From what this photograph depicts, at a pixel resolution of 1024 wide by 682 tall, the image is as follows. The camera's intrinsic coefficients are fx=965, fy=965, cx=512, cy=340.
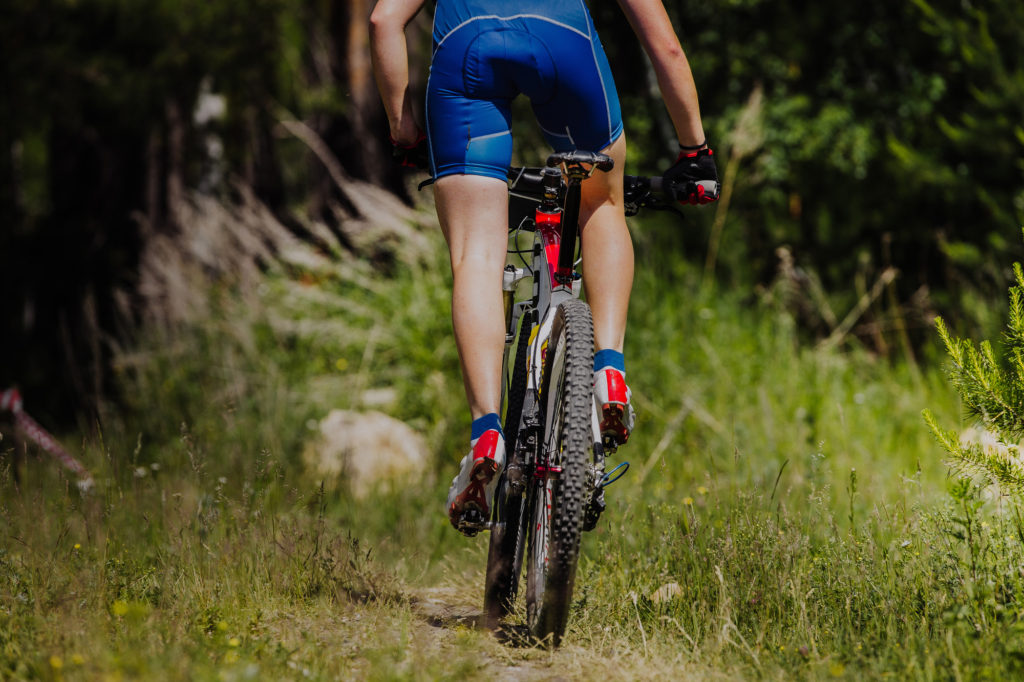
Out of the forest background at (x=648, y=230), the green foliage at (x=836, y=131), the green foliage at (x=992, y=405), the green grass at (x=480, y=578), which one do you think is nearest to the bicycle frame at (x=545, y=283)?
the green grass at (x=480, y=578)

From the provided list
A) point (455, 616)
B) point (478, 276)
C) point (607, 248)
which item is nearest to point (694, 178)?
point (607, 248)

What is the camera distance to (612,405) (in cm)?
267

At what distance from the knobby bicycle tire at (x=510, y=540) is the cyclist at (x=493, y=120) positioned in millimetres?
275

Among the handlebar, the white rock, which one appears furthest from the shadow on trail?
the white rock

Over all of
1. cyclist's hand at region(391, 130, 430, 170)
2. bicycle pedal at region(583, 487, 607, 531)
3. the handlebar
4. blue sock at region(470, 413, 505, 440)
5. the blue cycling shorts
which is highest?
the blue cycling shorts

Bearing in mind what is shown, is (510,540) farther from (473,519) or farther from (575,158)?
(575,158)

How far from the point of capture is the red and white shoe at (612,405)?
8.78 feet

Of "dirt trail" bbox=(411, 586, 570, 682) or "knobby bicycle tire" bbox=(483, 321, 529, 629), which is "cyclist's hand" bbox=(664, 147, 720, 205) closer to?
"knobby bicycle tire" bbox=(483, 321, 529, 629)

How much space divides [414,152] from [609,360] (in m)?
0.93

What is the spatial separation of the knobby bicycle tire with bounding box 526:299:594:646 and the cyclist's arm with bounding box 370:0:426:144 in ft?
2.66

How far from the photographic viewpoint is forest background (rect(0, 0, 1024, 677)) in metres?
6.30

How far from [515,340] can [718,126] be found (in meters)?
5.46

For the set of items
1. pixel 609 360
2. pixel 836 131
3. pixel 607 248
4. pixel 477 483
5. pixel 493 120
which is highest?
pixel 836 131

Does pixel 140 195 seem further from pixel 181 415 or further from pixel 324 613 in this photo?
pixel 324 613
